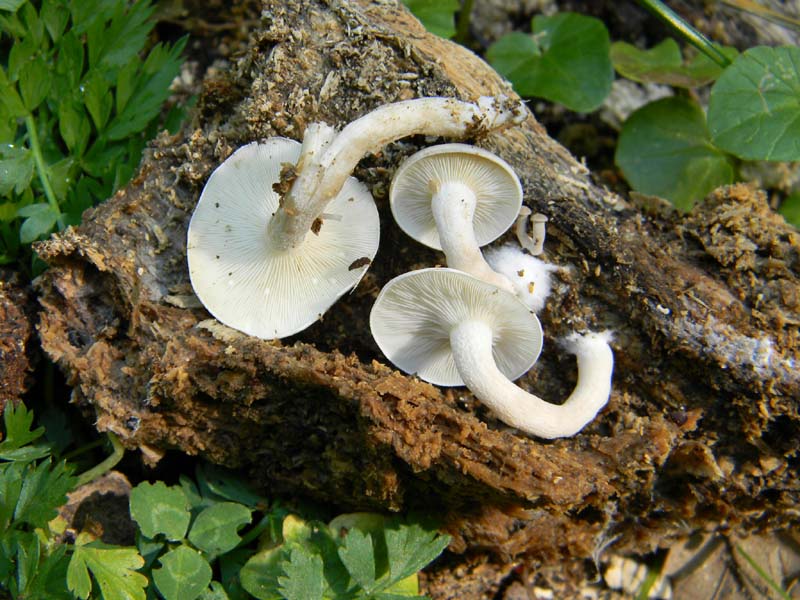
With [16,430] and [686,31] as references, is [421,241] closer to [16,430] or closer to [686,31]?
[16,430]

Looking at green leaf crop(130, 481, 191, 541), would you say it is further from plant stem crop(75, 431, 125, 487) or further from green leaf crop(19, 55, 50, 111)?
green leaf crop(19, 55, 50, 111)

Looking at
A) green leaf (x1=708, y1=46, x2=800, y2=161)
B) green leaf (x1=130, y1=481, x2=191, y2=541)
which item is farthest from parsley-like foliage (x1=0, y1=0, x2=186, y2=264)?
green leaf (x1=708, y1=46, x2=800, y2=161)

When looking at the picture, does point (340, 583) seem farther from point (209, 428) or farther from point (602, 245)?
point (602, 245)

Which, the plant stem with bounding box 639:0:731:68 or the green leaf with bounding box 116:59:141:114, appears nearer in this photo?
the green leaf with bounding box 116:59:141:114

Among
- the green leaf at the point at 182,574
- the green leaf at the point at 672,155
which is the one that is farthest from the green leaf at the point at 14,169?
the green leaf at the point at 672,155

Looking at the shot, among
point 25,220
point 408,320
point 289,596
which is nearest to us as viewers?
point 289,596

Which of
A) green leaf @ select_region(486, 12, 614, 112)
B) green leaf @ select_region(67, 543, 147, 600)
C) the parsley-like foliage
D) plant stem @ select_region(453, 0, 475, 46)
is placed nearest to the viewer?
green leaf @ select_region(67, 543, 147, 600)

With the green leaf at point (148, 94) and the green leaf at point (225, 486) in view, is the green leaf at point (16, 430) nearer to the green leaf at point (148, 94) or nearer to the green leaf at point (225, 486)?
the green leaf at point (225, 486)

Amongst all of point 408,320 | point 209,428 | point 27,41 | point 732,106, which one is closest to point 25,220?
point 27,41
